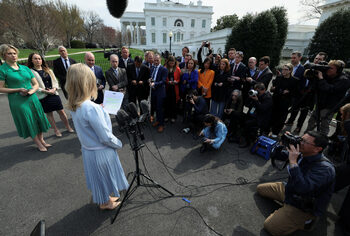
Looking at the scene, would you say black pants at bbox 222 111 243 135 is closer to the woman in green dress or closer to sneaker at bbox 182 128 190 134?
sneaker at bbox 182 128 190 134

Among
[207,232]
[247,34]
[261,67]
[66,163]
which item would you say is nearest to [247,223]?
[207,232]

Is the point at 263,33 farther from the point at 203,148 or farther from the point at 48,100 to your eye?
the point at 48,100

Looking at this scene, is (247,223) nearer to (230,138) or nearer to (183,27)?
(230,138)

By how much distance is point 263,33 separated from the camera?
13188 mm

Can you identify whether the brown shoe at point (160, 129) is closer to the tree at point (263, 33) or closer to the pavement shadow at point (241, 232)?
the pavement shadow at point (241, 232)

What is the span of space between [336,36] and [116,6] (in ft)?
56.0

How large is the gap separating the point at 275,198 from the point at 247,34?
49.2ft

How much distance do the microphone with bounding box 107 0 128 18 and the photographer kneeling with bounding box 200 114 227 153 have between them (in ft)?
9.85

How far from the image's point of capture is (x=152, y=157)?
3797mm

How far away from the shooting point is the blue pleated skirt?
6.47ft

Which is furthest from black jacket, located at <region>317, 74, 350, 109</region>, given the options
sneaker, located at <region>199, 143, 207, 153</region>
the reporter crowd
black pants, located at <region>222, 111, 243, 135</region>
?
sneaker, located at <region>199, 143, 207, 153</region>

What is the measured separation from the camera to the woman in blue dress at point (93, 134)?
1646mm

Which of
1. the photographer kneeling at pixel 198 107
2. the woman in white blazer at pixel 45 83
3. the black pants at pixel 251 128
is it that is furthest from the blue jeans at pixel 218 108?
the woman in white blazer at pixel 45 83

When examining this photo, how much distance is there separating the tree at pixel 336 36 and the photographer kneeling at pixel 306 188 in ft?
53.5
